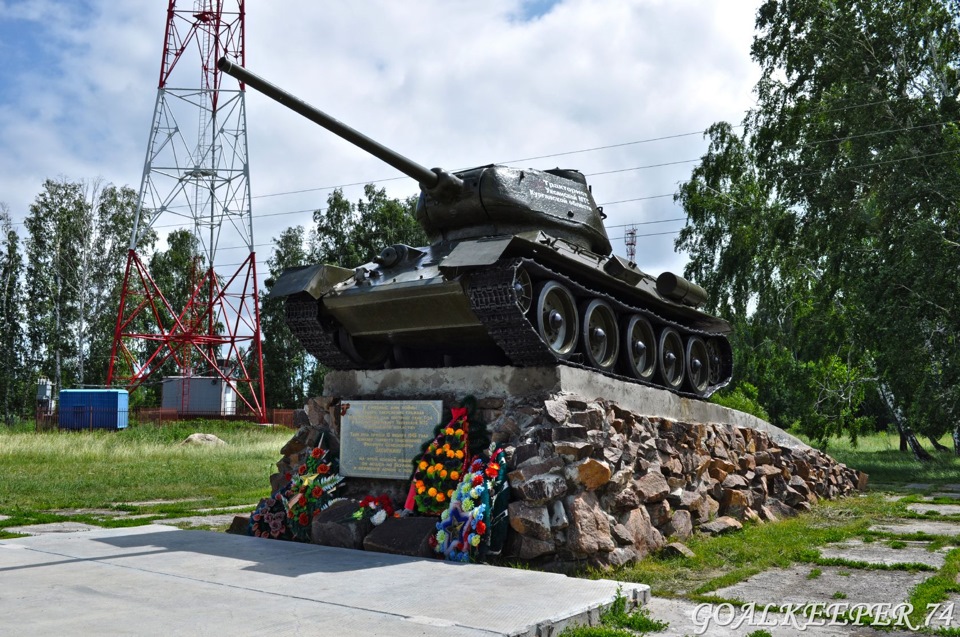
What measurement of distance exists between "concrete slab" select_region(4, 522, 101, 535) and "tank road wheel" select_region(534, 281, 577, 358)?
5134mm

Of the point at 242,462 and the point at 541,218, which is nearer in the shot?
the point at 541,218

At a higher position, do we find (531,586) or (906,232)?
(906,232)

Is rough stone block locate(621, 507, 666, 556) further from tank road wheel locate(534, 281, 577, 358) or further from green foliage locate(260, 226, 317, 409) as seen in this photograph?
green foliage locate(260, 226, 317, 409)

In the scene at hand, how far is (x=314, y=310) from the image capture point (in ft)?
31.4

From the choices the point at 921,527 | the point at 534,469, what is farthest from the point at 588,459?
the point at 921,527

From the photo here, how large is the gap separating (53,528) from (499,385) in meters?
5.12

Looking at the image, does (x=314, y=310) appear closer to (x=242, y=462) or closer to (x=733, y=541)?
(x=733, y=541)

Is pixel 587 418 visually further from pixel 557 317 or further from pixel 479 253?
pixel 479 253

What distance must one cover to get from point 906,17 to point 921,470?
31.9 ft

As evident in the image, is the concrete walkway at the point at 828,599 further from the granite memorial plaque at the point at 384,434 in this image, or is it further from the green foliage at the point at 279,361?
the green foliage at the point at 279,361

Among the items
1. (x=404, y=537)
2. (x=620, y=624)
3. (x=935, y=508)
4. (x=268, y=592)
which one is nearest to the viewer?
(x=620, y=624)

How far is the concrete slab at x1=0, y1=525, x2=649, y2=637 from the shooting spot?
189 inches

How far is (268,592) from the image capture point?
18.5ft

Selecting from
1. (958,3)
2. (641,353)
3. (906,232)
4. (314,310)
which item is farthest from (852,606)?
(958,3)
